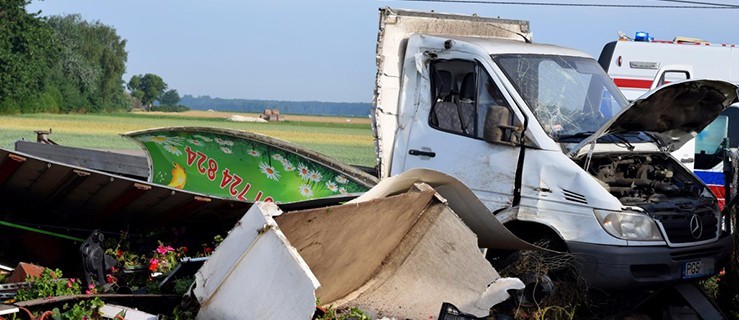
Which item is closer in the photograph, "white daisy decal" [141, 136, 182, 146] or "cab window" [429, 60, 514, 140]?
"cab window" [429, 60, 514, 140]

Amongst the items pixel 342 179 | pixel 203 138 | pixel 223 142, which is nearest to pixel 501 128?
pixel 342 179

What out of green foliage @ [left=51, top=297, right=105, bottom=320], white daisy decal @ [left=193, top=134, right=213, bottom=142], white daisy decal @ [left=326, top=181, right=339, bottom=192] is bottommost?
green foliage @ [left=51, top=297, right=105, bottom=320]

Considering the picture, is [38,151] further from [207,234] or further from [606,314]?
[606,314]

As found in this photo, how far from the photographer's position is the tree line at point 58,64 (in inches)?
2731

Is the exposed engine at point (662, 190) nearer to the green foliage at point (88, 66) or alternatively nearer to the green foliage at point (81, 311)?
the green foliage at point (81, 311)

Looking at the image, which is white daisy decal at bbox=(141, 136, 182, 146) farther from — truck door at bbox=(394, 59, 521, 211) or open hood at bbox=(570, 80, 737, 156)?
open hood at bbox=(570, 80, 737, 156)

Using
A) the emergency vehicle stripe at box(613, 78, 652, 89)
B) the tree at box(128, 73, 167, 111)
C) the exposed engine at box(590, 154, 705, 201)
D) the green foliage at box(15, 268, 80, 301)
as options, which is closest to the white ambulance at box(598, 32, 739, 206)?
the emergency vehicle stripe at box(613, 78, 652, 89)

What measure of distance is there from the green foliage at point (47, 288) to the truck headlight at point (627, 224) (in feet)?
13.1

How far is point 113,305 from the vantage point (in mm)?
6641

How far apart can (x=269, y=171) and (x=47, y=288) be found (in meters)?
3.84

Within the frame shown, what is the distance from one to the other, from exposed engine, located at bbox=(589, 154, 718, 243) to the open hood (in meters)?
0.27

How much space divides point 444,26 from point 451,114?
1.48 m

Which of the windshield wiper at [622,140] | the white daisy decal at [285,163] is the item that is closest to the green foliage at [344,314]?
the windshield wiper at [622,140]

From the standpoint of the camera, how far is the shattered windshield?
8.62 m
